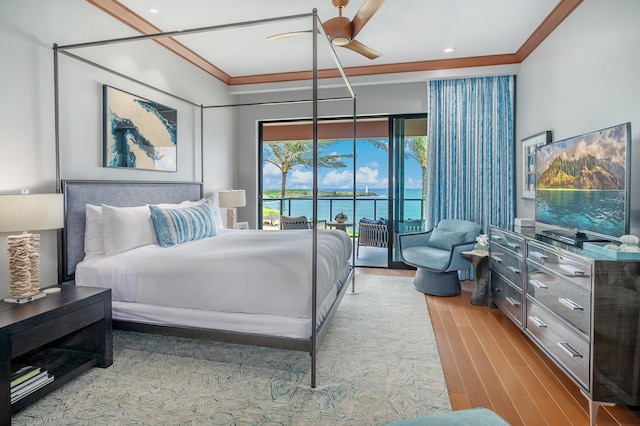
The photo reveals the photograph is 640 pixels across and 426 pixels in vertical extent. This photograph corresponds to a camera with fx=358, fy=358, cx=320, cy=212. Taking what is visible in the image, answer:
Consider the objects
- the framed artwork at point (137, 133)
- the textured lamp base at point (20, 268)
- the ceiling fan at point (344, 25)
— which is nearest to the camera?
the textured lamp base at point (20, 268)

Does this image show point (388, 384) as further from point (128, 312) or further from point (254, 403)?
point (128, 312)

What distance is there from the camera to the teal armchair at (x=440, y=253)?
404 cm

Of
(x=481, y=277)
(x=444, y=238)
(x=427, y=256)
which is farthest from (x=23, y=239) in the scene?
(x=444, y=238)

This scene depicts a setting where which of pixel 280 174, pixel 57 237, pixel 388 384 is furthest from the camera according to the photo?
pixel 280 174

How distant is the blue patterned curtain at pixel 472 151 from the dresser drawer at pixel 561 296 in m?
2.11

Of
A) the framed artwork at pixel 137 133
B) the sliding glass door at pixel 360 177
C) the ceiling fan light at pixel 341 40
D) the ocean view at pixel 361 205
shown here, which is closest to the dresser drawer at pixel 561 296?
the sliding glass door at pixel 360 177

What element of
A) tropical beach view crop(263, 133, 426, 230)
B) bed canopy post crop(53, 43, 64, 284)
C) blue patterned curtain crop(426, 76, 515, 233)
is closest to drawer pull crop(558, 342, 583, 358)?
blue patterned curtain crop(426, 76, 515, 233)

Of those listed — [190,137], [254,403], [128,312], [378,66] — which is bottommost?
[254,403]

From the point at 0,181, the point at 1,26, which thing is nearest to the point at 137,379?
the point at 0,181

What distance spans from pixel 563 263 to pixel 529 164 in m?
2.32

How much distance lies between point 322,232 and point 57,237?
2.19 metres

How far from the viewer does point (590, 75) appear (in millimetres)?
2877

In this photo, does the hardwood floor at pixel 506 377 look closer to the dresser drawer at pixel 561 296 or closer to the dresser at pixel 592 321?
the dresser at pixel 592 321

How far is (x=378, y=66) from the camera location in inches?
196
